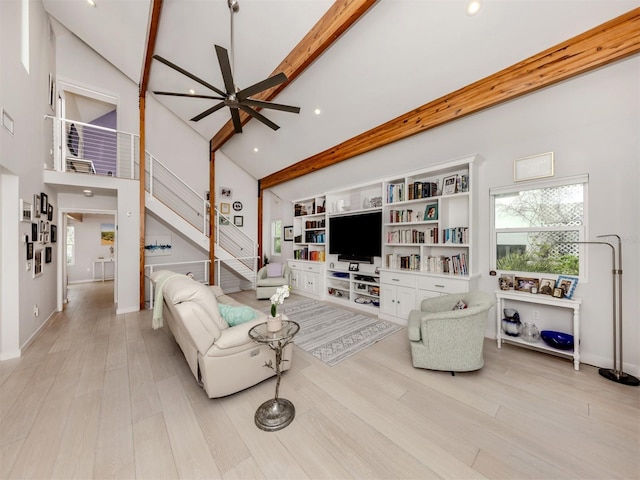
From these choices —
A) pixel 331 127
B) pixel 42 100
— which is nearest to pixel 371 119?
pixel 331 127

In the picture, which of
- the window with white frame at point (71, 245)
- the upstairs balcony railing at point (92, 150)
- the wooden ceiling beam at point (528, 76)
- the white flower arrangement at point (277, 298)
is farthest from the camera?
the window with white frame at point (71, 245)

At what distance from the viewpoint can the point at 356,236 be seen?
4.82 metres

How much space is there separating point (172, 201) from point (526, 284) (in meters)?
7.11

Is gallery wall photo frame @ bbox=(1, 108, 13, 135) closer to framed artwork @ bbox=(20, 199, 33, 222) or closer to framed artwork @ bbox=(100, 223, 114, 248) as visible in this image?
framed artwork @ bbox=(20, 199, 33, 222)

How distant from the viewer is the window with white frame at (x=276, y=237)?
7334mm

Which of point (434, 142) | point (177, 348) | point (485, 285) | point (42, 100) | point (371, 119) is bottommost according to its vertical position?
point (177, 348)

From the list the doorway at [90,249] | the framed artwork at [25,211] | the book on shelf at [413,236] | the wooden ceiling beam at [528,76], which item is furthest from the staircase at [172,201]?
A: the wooden ceiling beam at [528,76]

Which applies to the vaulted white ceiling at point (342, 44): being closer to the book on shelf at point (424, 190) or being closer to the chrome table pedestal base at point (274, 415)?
the book on shelf at point (424, 190)

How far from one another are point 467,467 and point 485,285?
2596 mm

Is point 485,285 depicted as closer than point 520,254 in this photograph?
No

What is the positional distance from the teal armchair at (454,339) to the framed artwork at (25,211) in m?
4.89

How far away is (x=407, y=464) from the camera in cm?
150

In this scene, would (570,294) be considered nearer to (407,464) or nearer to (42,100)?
(407,464)

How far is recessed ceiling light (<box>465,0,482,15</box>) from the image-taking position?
2.15m
